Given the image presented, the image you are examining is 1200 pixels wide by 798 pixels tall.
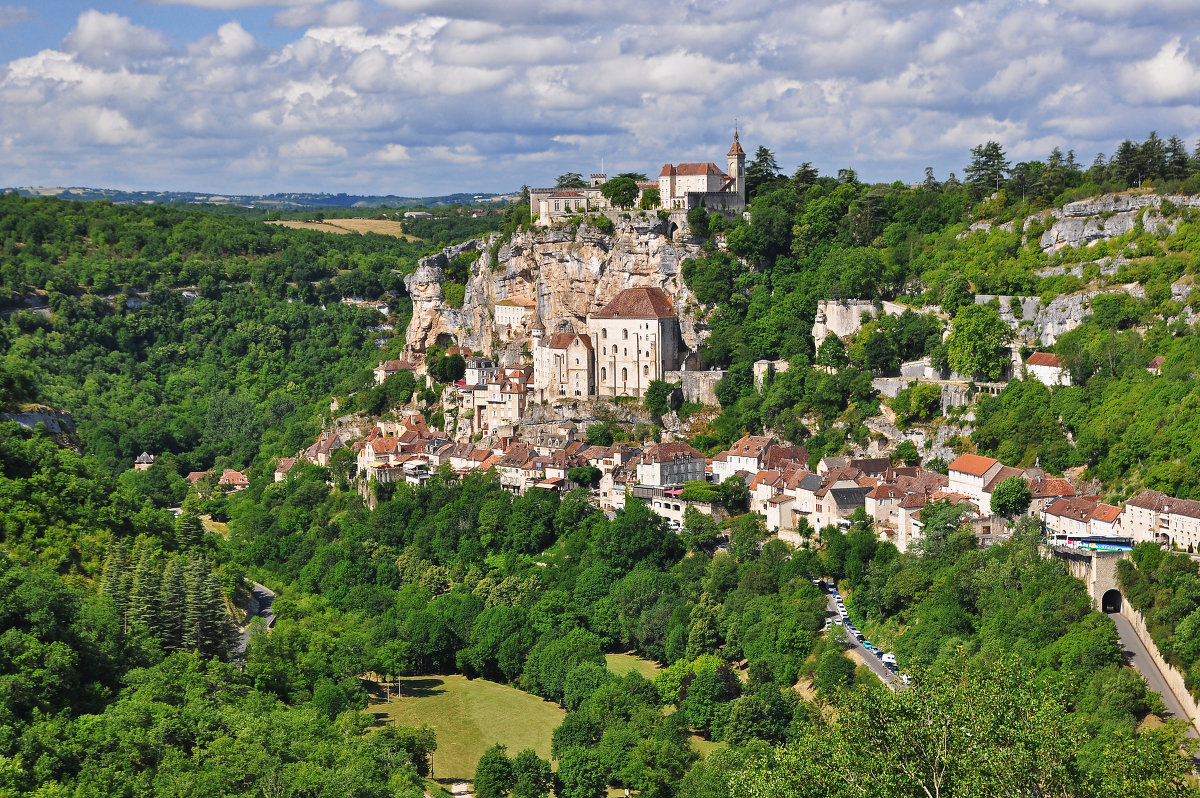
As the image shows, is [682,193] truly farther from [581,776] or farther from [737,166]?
[581,776]

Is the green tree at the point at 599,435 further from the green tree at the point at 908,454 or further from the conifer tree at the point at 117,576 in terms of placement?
the conifer tree at the point at 117,576

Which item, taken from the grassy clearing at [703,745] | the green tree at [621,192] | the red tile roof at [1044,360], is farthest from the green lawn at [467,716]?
the green tree at [621,192]

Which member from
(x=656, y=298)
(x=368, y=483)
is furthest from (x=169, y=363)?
(x=656, y=298)

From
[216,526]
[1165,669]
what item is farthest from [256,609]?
[1165,669]

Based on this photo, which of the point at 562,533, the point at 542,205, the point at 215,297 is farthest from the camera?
the point at 215,297

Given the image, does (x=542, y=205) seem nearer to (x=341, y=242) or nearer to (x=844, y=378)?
(x=844, y=378)

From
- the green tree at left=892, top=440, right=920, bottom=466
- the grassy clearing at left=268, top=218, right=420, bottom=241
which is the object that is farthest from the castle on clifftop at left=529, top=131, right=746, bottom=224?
the grassy clearing at left=268, top=218, right=420, bottom=241
